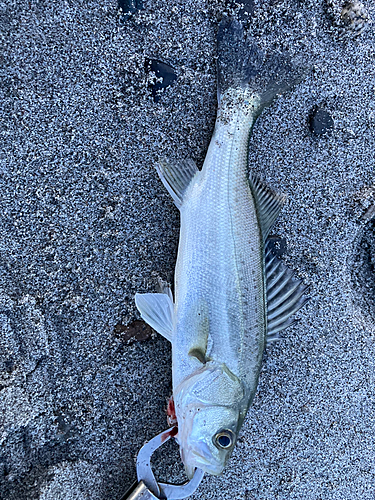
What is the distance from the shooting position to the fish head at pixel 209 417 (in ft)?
5.32

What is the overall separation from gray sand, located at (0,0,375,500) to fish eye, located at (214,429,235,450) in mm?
407

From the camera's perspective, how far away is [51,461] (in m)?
1.90

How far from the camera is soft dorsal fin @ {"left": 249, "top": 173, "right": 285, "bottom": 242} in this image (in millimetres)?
1822

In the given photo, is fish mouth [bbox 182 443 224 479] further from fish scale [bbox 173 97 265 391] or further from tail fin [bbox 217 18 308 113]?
tail fin [bbox 217 18 308 113]

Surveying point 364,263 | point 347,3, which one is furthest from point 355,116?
point 364,263

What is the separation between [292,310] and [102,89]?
1420mm

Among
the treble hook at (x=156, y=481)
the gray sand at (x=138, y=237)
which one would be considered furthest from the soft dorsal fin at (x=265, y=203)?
the treble hook at (x=156, y=481)

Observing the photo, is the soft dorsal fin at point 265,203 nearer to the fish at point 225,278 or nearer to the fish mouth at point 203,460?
the fish at point 225,278

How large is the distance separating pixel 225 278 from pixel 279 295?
32cm

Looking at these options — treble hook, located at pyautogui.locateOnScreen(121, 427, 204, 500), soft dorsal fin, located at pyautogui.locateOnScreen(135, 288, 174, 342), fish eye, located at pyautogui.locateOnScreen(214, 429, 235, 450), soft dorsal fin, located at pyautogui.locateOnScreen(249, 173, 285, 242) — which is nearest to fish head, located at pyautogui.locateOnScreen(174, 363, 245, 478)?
fish eye, located at pyautogui.locateOnScreen(214, 429, 235, 450)

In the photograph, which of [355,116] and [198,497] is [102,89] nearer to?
[355,116]

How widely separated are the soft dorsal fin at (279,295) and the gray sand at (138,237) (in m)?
0.19

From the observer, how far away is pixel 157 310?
183 centimetres

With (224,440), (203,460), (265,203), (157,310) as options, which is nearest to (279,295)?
(265,203)
